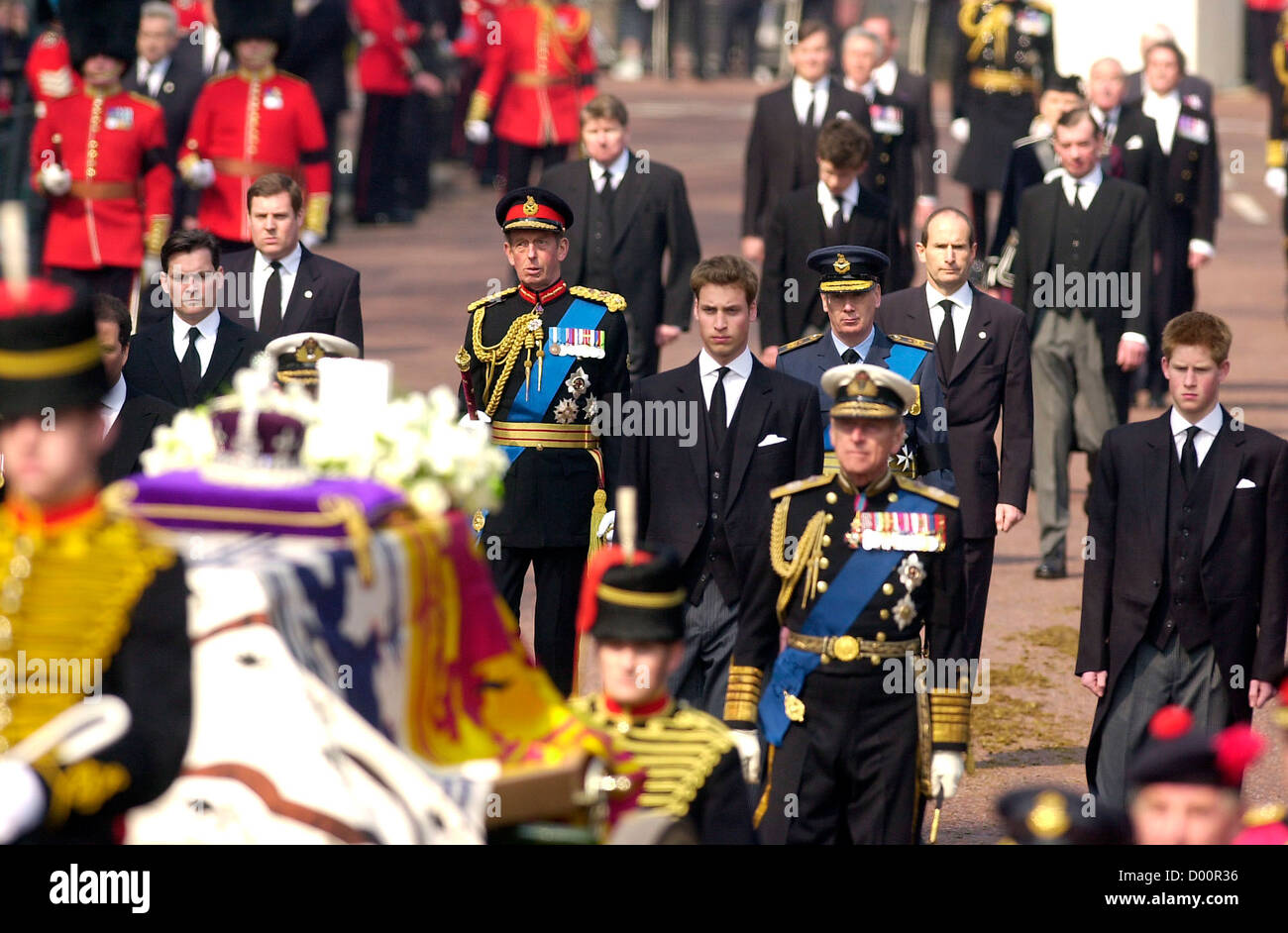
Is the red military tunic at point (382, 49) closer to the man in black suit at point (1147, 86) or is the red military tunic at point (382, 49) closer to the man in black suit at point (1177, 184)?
the man in black suit at point (1147, 86)

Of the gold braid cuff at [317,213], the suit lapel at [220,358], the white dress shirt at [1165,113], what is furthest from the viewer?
the white dress shirt at [1165,113]

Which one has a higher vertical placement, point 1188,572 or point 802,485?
point 802,485

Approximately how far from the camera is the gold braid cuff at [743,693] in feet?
25.5

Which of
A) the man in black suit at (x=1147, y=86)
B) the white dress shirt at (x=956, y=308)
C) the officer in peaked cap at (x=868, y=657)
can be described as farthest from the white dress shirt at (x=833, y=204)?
the officer in peaked cap at (x=868, y=657)

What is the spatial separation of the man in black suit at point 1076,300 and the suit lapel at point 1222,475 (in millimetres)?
4214

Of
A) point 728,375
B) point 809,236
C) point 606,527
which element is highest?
point 809,236

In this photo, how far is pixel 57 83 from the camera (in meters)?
14.5

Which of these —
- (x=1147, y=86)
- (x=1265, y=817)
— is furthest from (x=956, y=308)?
(x=1147, y=86)

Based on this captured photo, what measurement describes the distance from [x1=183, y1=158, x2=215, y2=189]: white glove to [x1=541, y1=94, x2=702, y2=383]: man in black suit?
2.43 meters

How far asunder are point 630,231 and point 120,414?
4.90 metres

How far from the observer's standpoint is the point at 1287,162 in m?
19.1

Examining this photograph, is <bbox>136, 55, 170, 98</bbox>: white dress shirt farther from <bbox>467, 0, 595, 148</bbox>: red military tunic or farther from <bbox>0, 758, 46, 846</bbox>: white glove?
<bbox>0, 758, 46, 846</bbox>: white glove

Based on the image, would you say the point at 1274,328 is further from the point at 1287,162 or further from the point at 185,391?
the point at 185,391

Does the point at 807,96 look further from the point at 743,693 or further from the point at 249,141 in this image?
the point at 743,693
